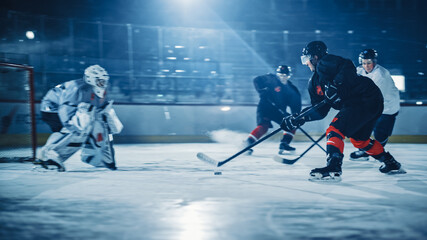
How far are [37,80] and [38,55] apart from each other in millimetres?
1051

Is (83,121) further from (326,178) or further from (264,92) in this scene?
(264,92)

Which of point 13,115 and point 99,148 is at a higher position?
point 13,115

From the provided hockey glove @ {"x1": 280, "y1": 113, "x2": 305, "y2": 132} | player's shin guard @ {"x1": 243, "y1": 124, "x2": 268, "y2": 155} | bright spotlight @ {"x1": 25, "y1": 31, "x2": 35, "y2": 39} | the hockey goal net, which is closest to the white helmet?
hockey glove @ {"x1": 280, "y1": 113, "x2": 305, "y2": 132}

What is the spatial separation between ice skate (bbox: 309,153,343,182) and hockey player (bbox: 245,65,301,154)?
8.78 ft

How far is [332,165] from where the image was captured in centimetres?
385

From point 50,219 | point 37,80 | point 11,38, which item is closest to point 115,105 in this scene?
point 37,80

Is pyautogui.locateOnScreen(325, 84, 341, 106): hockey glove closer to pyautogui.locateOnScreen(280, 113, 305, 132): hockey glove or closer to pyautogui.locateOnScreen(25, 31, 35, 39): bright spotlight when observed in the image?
pyautogui.locateOnScreen(280, 113, 305, 132): hockey glove

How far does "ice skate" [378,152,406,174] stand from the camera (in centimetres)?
421

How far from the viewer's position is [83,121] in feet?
14.3

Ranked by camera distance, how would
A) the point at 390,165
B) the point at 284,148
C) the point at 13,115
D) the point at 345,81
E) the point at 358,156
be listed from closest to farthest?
the point at 345,81, the point at 390,165, the point at 358,156, the point at 284,148, the point at 13,115

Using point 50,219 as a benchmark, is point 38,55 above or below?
above

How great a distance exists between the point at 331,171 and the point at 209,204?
1374mm

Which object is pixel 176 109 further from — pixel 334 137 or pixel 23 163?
pixel 334 137

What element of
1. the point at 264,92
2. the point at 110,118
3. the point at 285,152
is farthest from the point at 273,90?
the point at 110,118
